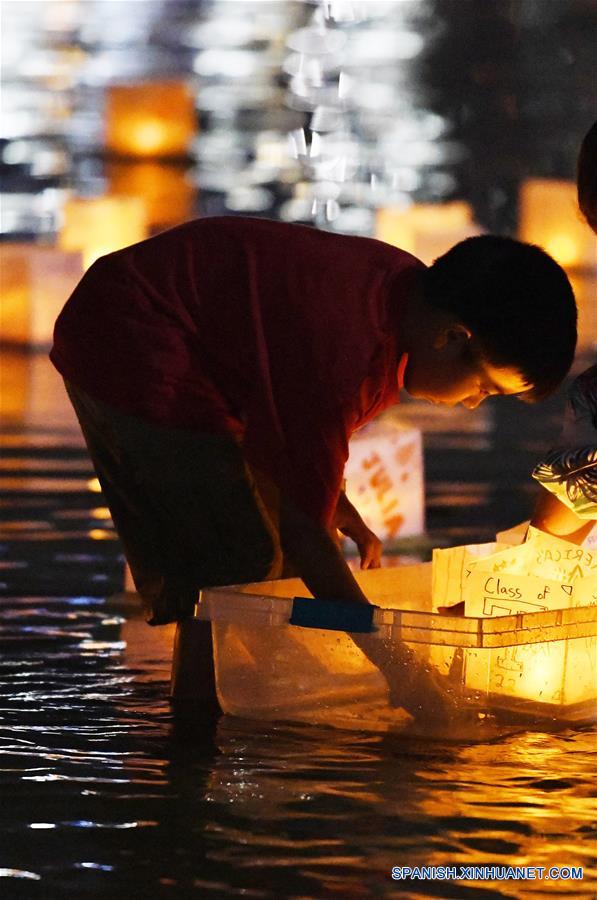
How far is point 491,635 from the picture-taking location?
2.35 metres

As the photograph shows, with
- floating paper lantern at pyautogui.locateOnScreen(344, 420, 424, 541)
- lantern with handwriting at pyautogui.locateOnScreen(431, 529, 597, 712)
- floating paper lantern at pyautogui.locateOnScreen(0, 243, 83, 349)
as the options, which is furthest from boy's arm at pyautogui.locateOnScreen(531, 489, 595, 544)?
floating paper lantern at pyautogui.locateOnScreen(0, 243, 83, 349)

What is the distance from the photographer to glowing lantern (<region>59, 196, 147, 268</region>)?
8359mm

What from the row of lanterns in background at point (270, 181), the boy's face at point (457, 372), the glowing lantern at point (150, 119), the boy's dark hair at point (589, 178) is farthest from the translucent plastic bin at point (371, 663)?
the glowing lantern at point (150, 119)

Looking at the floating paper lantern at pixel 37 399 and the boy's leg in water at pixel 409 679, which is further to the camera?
the floating paper lantern at pixel 37 399

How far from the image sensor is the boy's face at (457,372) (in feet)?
7.80

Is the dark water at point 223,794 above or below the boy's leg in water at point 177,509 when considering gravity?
below

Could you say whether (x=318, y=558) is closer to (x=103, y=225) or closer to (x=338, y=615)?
(x=338, y=615)

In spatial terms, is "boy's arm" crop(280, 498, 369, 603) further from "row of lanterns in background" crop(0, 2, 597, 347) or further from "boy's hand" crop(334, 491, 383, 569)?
"row of lanterns in background" crop(0, 2, 597, 347)

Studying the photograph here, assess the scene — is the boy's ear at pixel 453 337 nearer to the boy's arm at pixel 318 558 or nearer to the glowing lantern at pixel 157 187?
the boy's arm at pixel 318 558

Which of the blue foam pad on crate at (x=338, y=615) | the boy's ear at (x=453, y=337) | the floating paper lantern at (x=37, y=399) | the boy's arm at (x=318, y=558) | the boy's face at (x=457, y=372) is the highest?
the boy's ear at (x=453, y=337)

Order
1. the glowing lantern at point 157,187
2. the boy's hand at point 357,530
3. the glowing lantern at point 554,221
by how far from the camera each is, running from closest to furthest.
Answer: the boy's hand at point 357,530 → the glowing lantern at point 157,187 → the glowing lantern at point 554,221

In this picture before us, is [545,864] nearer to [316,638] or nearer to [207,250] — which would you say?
→ [316,638]

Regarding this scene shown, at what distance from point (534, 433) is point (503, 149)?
16.8 feet

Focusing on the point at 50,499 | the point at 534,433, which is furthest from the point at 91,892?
the point at 534,433
